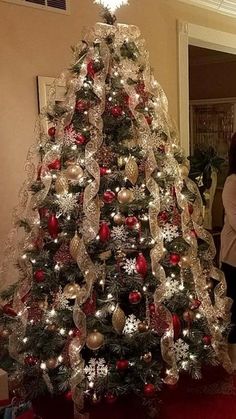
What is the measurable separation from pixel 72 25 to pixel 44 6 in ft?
0.72

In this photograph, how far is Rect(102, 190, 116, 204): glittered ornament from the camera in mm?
1979

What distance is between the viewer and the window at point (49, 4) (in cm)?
264

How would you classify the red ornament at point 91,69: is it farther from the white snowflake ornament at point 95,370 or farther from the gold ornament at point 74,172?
the white snowflake ornament at point 95,370

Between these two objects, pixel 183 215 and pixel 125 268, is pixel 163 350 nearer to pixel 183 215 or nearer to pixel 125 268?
pixel 125 268

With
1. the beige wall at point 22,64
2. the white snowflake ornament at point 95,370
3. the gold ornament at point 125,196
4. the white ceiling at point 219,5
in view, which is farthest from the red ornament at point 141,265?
the white ceiling at point 219,5

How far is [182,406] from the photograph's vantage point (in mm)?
2393

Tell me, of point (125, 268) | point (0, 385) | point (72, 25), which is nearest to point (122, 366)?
point (125, 268)

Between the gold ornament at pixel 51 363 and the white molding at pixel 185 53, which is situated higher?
the white molding at pixel 185 53

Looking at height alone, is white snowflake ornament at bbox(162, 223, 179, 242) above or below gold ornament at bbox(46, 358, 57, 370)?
above

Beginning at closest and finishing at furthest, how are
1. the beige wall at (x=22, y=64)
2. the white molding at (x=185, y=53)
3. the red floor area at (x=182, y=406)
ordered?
the red floor area at (x=182, y=406), the beige wall at (x=22, y=64), the white molding at (x=185, y=53)

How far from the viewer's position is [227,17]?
4055 mm

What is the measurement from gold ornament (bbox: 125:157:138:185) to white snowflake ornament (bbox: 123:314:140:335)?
2.06ft

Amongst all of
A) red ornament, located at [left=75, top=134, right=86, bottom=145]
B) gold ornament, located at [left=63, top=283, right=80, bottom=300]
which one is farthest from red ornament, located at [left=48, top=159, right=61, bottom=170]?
gold ornament, located at [left=63, top=283, right=80, bottom=300]

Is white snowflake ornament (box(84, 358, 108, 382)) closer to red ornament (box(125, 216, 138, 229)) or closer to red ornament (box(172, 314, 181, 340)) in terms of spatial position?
red ornament (box(172, 314, 181, 340))
